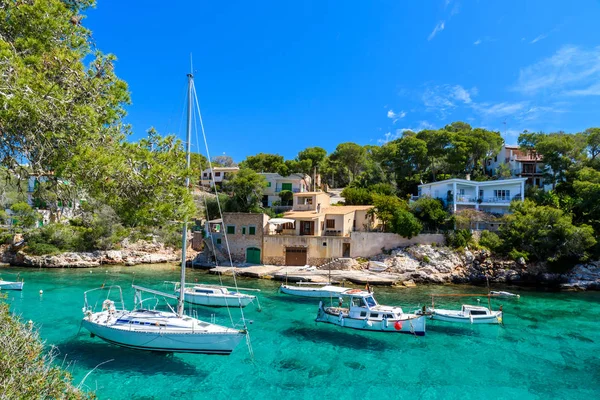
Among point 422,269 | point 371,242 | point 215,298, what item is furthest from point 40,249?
point 422,269

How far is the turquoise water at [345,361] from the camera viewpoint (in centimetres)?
1266

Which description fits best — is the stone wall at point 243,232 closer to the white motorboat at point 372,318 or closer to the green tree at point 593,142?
the white motorboat at point 372,318

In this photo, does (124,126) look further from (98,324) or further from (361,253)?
(361,253)

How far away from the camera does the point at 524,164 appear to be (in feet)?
161

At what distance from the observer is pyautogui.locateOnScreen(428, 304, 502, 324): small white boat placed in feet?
65.4

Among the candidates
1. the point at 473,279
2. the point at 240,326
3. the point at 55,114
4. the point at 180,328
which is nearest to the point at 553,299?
the point at 473,279

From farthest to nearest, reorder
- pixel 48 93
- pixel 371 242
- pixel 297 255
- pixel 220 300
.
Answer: pixel 297 255
pixel 371 242
pixel 220 300
pixel 48 93

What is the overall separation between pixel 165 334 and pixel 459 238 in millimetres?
30995

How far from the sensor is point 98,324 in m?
15.0

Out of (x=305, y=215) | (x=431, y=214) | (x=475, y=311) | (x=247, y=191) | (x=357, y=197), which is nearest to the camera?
(x=475, y=311)

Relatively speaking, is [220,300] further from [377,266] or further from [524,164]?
[524,164]

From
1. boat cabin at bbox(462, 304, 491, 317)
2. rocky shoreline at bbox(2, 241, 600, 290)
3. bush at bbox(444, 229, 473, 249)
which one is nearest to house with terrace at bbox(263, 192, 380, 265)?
rocky shoreline at bbox(2, 241, 600, 290)

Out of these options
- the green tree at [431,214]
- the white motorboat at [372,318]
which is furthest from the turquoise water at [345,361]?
the green tree at [431,214]

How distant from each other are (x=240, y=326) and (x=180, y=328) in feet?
19.2
